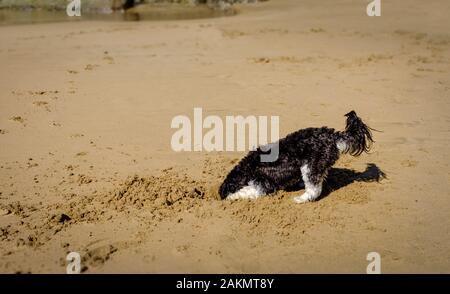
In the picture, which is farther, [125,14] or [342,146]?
[125,14]

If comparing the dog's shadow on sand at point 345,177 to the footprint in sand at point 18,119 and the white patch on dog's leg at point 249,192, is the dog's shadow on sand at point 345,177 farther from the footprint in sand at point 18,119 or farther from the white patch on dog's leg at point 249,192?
the footprint in sand at point 18,119

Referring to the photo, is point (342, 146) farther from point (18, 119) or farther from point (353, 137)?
point (18, 119)

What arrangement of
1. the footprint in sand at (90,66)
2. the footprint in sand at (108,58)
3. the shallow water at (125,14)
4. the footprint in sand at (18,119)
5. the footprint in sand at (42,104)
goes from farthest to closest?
the shallow water at (125,14)
the footprint in sand at (108,58)
the footprint in sand at (90,66)
the footprint in sand at (42,104)
the footprint in sand at (18,119)

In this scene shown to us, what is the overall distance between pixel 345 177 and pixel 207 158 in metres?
2.11

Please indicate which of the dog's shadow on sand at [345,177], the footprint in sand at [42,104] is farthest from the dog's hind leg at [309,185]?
the footprint in sand at [42,104]

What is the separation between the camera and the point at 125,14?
22.6 m

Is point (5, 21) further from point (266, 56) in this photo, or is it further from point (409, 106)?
point (409, 106)

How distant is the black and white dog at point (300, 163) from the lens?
5168mm

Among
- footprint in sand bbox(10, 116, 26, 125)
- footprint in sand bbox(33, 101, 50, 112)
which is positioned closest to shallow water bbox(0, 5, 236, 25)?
footprint in sand bbox(33, 101, 50, 112)

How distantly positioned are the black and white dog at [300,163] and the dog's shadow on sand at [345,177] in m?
0.39

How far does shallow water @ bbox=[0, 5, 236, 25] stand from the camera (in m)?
20.9

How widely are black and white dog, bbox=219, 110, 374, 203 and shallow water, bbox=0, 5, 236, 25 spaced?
55.7 feet

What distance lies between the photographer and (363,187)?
579 cm

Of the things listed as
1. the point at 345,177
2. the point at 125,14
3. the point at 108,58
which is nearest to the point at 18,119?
the point at 108,58
